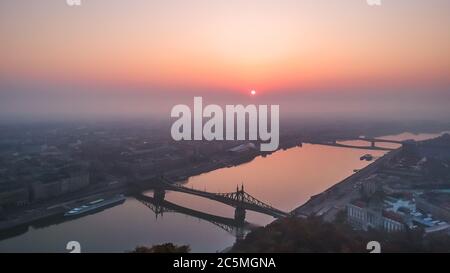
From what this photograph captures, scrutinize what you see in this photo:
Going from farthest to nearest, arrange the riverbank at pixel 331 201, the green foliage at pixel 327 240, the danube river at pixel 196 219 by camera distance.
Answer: the riverbank at pixel 331 201 < the danube river at pixel 196 219 < the green foliage at pixel 327 240

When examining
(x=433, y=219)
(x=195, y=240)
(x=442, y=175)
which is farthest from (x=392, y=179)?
(x=195, y=240)

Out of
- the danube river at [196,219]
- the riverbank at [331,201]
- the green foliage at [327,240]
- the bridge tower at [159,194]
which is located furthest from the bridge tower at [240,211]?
the green foliage at [327,240]

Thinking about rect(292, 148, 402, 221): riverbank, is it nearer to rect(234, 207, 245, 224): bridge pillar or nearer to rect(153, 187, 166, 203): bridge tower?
rect(234, 207, 245, 224): bridge pillar

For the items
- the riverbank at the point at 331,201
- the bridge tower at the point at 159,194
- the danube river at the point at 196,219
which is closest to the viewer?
the danube river at the point at 196,219

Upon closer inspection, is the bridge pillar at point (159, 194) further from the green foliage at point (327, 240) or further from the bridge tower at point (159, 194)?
the green foliage at point (327, 240)

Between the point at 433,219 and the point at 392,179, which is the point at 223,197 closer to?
the point at 433,219

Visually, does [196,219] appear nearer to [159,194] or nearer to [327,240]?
[159,194]

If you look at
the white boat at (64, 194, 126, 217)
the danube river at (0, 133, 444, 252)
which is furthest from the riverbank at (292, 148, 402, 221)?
the white boat at (64, 194, 126, 217)
